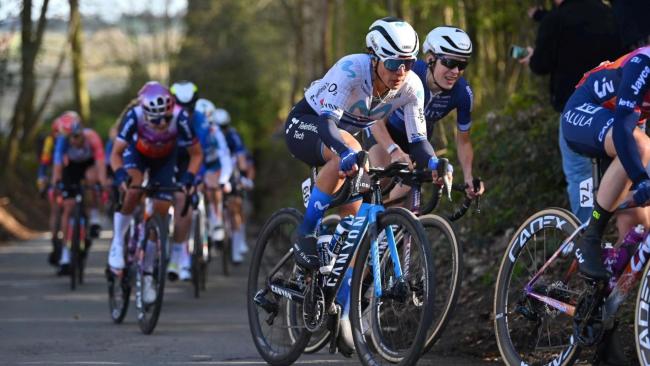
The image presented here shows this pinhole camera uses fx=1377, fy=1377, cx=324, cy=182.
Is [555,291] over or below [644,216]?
below

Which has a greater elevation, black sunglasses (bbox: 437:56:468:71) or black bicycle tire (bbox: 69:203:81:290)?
black sunglasses (bbox: 437:56:468:71)

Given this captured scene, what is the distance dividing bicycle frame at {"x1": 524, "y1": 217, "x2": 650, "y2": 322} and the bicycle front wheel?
2.07ft

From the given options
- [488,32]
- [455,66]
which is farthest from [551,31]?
[488,32]

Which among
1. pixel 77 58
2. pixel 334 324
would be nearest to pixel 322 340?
pixel 334 324

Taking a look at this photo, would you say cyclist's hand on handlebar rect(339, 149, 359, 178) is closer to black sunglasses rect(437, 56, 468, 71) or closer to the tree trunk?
black sunglasses rect(437, 56, 468, 71)

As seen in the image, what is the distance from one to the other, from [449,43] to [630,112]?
2.63 m

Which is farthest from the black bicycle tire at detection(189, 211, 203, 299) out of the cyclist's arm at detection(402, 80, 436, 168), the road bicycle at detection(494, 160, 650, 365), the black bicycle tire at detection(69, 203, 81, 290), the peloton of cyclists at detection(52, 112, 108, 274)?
the road bicycle at detection(494, 160, 650, 365)

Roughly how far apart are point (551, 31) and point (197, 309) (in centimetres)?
483

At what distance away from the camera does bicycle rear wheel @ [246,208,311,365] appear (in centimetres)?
842

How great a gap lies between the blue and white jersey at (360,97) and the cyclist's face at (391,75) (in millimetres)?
118

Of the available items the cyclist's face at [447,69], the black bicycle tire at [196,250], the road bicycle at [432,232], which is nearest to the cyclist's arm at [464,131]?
the cyclist's face at [447,69]

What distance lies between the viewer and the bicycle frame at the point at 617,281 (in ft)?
21.1

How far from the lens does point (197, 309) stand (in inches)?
516

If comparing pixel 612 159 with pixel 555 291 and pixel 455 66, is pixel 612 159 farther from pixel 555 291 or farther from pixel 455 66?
pixel 455 66
